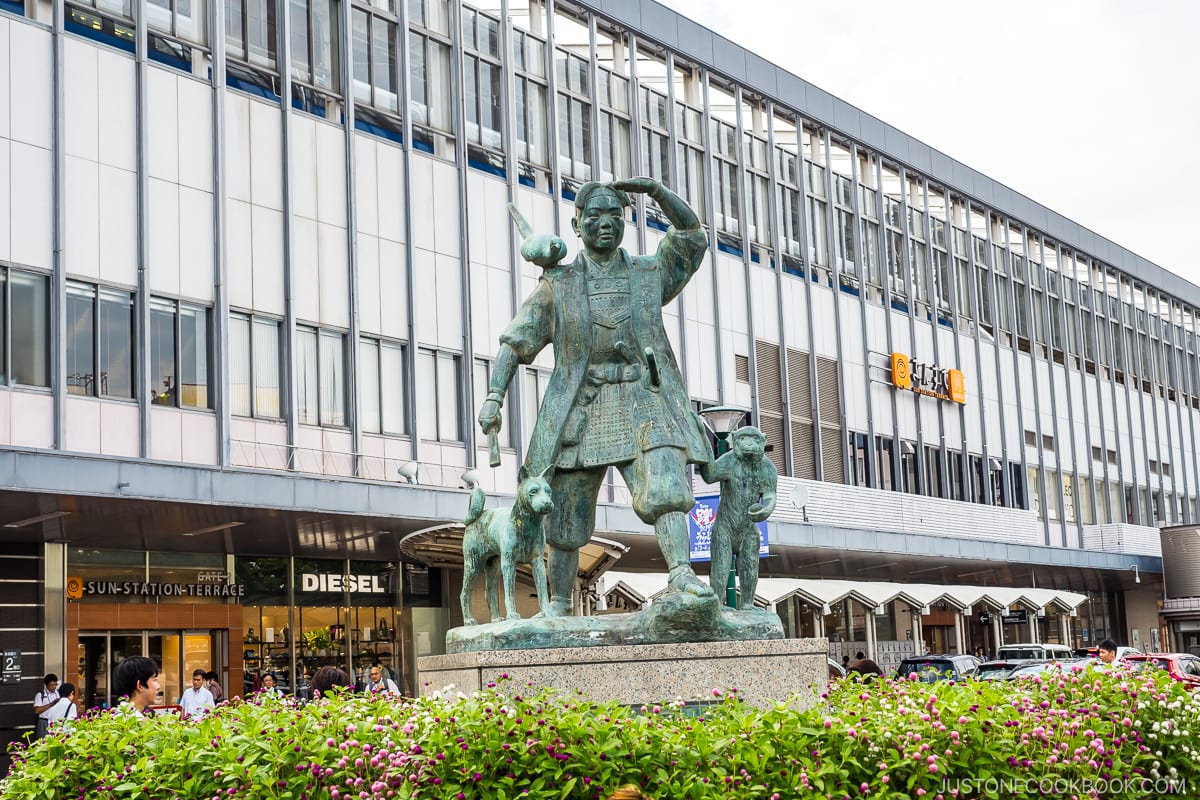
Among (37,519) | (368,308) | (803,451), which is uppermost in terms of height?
(368,308)

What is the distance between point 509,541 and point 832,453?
26.8m

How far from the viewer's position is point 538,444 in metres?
8.59

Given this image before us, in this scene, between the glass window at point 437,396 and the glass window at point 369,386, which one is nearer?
the glass window at point 369,386

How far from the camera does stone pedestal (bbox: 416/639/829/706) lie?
25.7 ft

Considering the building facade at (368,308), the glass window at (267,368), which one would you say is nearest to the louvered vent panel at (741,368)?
the building facade at (368,308)

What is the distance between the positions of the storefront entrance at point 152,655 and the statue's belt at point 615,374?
47.4ft

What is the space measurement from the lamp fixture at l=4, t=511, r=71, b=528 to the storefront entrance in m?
3.03

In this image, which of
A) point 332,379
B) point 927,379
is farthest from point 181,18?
point 927,379

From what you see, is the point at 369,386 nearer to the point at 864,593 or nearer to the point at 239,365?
the point at 239,365

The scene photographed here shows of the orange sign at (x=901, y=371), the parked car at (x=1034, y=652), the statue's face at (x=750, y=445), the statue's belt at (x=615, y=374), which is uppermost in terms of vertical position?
the orange sign at (x=901, y=371)

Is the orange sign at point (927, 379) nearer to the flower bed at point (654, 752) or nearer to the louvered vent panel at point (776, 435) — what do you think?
the louvered vent panel at point (776, 435)

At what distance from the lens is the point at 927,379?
38.2 m

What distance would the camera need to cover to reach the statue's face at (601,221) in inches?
343

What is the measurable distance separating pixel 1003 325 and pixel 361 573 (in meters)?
23.2
